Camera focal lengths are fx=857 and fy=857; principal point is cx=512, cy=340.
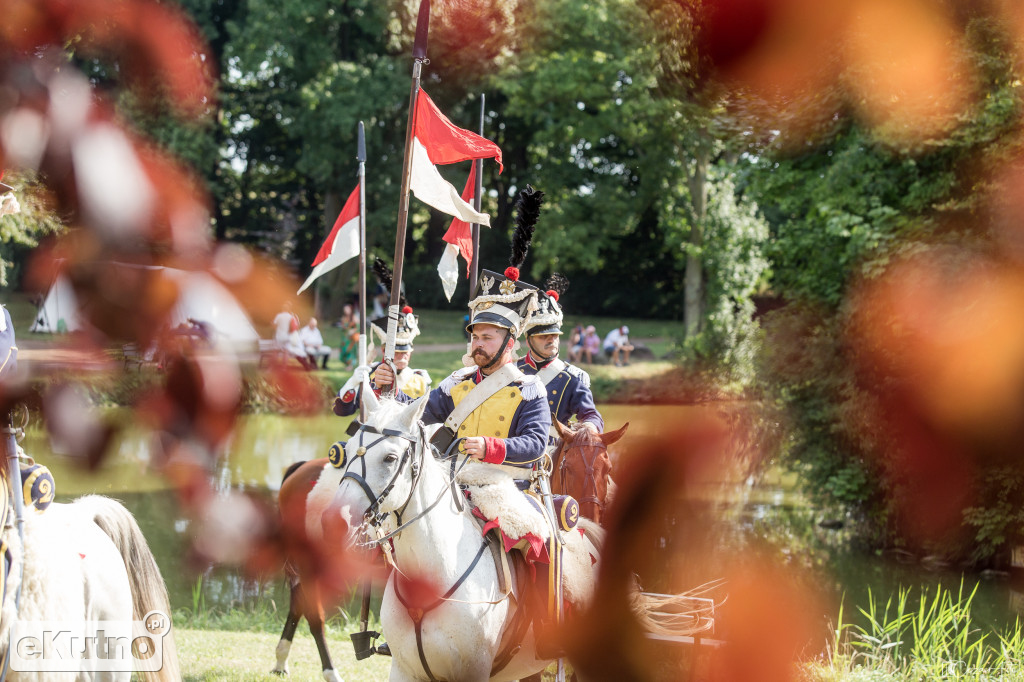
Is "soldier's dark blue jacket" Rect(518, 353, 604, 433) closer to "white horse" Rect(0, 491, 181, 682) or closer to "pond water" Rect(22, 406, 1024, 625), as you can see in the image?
"pond water" Rect(22, 406, 1024, 625)

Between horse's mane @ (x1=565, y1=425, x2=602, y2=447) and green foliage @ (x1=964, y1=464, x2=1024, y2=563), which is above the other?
horse's mane @ (x1=565, y1=425, x2=602, y2=447)

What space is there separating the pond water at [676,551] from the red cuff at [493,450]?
9.75 ft

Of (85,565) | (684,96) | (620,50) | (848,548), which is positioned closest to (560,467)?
(85,565)

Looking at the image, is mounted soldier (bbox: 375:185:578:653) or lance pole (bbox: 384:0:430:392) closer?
lance pole (bbox: 384:0:430:392)

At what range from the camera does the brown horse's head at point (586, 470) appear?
19.5 feet

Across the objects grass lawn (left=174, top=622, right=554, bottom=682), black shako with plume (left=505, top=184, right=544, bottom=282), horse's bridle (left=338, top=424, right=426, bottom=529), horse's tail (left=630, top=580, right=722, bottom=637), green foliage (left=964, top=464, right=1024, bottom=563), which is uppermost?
black shako with plume (left=505, top=184, right=544, bottom=282)

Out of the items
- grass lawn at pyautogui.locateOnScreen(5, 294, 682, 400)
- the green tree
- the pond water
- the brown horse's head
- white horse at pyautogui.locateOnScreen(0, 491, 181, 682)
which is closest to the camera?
white horse at pyautogui.locateOnScreen(0, 491, 181, 682)

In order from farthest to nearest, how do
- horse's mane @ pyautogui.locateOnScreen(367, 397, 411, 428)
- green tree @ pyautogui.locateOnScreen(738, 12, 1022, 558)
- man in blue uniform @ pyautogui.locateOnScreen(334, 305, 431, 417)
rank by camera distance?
1. green tree @ pyautogui.locateOnScreen(738, 12, 1022, 558)
2. man in blue uniform @ pyautogui.locateOnScreen(334, 305, 431, 417)
3. horse's mane @ pyautogui.locateOnScreen(367, 397, 411, 428)

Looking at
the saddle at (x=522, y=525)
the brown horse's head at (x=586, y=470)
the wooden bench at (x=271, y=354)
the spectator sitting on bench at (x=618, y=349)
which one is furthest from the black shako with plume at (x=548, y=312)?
the spectator sitting on bench at (x=618, y=349)

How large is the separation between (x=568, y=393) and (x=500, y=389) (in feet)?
8.29

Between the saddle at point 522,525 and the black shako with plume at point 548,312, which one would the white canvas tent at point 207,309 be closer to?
the saddle at point 522,525

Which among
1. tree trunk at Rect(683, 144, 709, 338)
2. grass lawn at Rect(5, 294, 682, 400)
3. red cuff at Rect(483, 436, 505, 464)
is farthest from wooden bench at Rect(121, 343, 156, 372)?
tree trunk at Rect(683, 144, 709, 338)

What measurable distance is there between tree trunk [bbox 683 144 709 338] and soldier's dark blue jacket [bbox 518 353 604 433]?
18173 millimetres

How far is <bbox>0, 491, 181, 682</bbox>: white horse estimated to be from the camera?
3.26 metres
